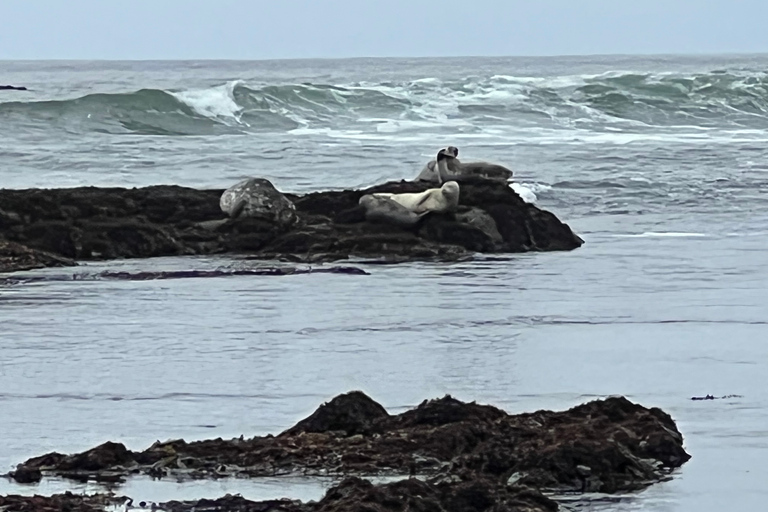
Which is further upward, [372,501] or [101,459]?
[372,501]

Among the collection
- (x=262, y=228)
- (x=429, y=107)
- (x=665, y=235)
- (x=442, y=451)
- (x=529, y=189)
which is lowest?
(x=429, y=107)

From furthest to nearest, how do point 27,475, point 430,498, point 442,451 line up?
point 442,451 < point 27,475 < point 430,498

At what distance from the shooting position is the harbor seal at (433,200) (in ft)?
54.4

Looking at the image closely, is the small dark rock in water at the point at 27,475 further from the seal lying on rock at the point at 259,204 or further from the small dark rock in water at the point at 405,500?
the seal lying on rock at the point at 259,204

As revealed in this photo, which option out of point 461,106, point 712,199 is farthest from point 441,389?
point 461,106

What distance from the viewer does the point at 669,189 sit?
23812 millimetres

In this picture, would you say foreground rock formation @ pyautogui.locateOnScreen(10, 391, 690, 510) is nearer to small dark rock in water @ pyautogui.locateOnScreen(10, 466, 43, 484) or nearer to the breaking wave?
small dark rock in water @ pyautogui.locateOnScreen(10, 466, 43, 484)

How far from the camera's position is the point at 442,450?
7223 mm

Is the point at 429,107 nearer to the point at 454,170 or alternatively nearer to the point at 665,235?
the point at 454,170

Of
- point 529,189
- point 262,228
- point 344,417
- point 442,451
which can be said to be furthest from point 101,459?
point 529,189

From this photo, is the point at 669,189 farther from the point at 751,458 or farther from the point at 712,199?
the point at 751,458

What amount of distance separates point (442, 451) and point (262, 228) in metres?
9.28

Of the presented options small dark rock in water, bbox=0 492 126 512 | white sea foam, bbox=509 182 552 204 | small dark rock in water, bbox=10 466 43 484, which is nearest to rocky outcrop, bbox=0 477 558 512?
small dark rock in water, bbox=0 492 126 512

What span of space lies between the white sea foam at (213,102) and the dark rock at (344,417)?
3500 cm
